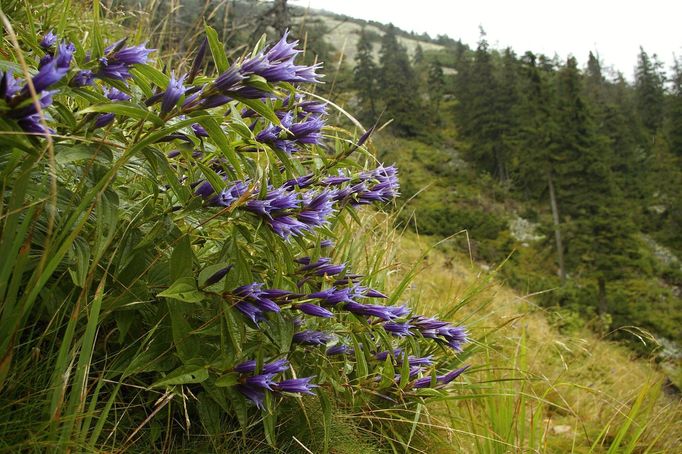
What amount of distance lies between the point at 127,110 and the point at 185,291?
1.24 ft

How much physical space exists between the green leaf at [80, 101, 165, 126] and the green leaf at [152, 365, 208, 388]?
0.53 m

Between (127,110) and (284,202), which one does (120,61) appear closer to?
(127,110)

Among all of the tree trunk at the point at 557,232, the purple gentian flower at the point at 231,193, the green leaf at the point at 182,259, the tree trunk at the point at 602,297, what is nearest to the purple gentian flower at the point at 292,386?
the green leaf at the point at 182,259

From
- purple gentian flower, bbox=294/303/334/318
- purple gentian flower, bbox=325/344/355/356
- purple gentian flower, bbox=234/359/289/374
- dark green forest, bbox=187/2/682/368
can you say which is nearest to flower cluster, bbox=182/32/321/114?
purple gentian flower, bbox=294/303/334/318

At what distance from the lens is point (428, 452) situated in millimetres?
1855

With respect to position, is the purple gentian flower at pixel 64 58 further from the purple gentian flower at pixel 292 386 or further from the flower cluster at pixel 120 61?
Result: the purple gentian flower at pixel 292 386

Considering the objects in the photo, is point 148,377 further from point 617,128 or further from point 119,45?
point 617,128

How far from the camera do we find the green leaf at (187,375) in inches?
41.9

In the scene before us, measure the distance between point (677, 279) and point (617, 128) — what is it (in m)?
12.7

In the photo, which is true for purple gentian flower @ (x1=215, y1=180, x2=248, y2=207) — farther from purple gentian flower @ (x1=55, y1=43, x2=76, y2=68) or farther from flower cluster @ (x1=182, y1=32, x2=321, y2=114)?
purple gentian flower @ (x1=55, y1=43, x2=76, y2=68)

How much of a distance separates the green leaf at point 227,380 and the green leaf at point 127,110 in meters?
0.57

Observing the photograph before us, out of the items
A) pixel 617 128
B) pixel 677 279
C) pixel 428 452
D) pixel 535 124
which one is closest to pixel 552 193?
pixel 535 124

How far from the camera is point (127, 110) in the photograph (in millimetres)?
882

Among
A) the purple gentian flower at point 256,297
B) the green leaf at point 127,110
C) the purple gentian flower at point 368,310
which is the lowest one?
the purple gentian flower at point 368,310
